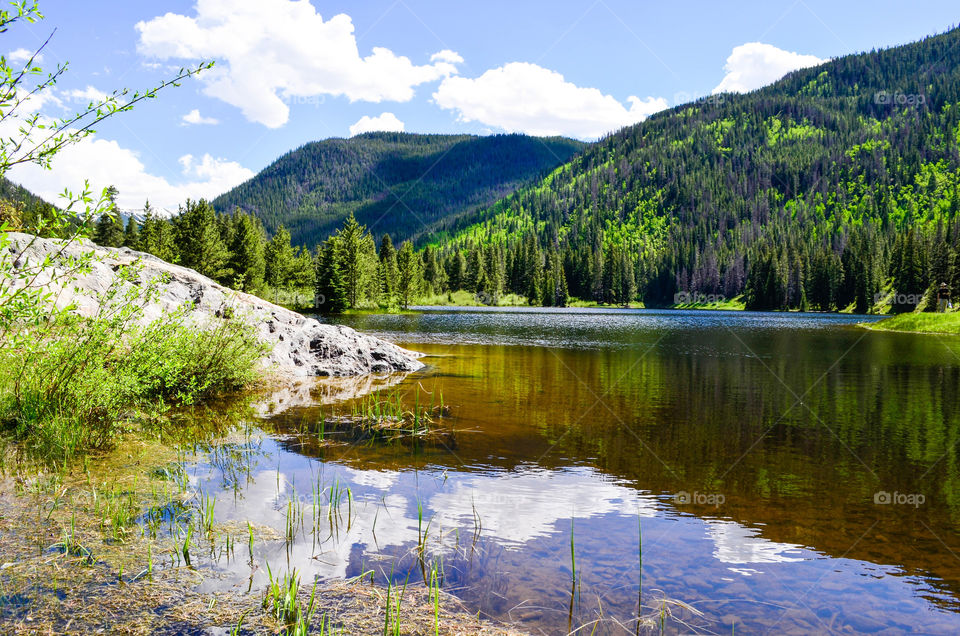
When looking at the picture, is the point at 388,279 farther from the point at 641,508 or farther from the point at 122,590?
the point at 122,590

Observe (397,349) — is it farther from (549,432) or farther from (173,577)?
(173,577)

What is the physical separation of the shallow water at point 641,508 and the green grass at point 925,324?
5346 centimetres

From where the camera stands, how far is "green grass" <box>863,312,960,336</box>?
5918 cm

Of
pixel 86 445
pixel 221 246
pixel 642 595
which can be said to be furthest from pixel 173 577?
pixel 221 246

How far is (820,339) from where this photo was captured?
51.6m

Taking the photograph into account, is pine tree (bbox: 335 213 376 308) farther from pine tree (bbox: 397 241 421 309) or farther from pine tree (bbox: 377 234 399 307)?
pine tree (bbox: 397 241 421 309)

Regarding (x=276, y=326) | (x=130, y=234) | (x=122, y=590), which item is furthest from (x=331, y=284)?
(x=122, y=590)

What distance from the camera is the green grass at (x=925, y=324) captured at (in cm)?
5918

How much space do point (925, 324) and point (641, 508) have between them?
76343 mm

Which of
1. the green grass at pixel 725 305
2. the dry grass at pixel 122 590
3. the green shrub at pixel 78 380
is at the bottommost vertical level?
the dry grass at pixel 122 590

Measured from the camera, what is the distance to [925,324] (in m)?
64.8

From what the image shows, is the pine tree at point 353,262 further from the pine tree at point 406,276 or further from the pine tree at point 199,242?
the pine tree at point 199,242

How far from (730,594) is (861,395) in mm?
19164

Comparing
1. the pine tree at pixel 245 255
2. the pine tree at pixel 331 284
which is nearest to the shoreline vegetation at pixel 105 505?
the pine tree at pixel 245 255
